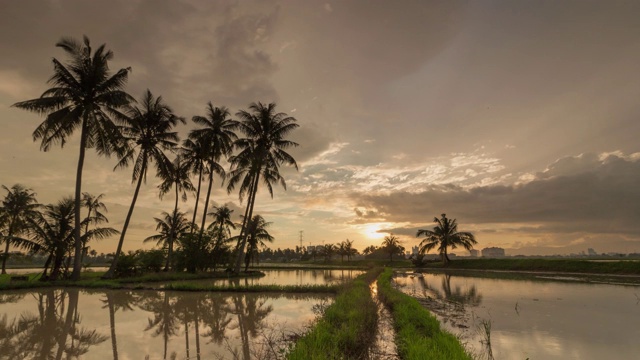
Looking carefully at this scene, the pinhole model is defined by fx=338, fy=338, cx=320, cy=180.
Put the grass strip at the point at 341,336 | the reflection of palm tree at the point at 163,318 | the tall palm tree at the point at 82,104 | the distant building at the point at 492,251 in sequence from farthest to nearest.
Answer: the distant building at the point at 492,251, the tall palm tree at the point at 82,104, the reflection of palm tree at the point at 163,318, the grass strip at the point at 341,336

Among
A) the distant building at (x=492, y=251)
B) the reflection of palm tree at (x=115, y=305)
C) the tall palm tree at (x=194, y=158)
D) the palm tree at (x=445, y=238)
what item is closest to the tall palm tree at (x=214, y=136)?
the tall palm tree at (x=194, y=158)

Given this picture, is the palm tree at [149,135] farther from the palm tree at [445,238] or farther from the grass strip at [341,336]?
the palm tree at [445,238]

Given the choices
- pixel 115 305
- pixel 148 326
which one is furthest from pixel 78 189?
pixel 148 326

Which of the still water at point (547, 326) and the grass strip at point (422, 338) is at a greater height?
the grass strip at point (422, 338)

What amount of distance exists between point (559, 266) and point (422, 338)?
1635 inches

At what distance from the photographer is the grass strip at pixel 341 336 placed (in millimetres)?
5703

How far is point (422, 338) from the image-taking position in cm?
723

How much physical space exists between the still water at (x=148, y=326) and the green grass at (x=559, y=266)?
34.4m

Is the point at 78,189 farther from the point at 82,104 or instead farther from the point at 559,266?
the point at 559,266

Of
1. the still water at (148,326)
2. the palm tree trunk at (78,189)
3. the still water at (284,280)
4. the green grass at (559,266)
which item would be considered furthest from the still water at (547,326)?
the green grass at (559,266)

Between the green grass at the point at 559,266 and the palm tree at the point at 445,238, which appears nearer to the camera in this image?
the green grass at the point at 559,266

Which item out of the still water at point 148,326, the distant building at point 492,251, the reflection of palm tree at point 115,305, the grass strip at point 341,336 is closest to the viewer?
the grass strip at point 341,336

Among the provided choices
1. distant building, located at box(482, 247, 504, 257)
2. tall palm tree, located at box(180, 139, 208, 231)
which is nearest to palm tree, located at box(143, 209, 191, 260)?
tall palm tree, located at box(180, 139, 208, 231)

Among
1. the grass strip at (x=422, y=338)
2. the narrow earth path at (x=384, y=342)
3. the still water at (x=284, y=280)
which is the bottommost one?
the still water at (x=284, y=280)
